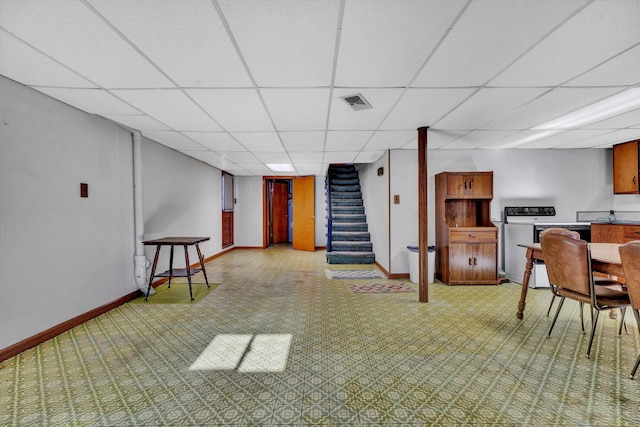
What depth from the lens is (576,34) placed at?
6.16 ft

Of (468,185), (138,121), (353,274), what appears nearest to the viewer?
(138,121)

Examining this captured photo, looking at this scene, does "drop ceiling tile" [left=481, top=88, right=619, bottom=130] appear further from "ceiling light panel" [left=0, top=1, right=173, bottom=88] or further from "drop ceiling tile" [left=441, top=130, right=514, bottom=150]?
"ceiling light panel" [left=0, top=1, right=173, bottom=88]

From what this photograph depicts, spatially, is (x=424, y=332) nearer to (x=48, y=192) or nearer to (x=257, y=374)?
(x=257, y=374)

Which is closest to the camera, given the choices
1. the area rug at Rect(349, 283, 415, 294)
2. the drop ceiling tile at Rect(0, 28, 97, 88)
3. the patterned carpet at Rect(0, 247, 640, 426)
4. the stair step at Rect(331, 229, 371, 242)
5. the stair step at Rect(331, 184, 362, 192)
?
the patterned carpet at Rect(0, 247, 640, 426)

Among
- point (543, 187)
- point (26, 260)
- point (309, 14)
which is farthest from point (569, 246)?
point (26, 260)

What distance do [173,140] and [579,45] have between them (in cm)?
508

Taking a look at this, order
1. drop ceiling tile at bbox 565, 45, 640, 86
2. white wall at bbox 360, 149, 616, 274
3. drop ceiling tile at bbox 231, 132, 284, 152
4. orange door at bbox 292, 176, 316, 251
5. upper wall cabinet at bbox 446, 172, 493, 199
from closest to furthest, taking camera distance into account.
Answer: drop ceiling tile at bbox 565, 45, 640, 86, drop ceiling tile at bbox 231, 132, 284, 152, upper wall cabinet at bbox 446, 172, 493, 199, white wall at bbox 360, 149, 616, 274, orange door at bbox 292, 176, 316, 251

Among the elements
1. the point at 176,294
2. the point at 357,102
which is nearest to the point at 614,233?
the point at 357,102

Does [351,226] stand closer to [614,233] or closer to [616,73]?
[614,233]

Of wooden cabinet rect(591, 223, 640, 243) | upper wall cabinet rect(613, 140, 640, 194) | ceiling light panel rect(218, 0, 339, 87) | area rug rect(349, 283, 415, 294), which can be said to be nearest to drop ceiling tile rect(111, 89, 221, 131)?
ceiling light panel rect(218, 0, 339, 87)

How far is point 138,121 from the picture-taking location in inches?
141

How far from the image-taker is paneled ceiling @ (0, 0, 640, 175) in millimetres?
1669

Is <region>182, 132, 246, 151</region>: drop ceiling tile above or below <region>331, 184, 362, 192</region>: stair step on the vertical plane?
above

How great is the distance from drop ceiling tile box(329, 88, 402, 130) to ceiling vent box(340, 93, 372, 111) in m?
0.04
